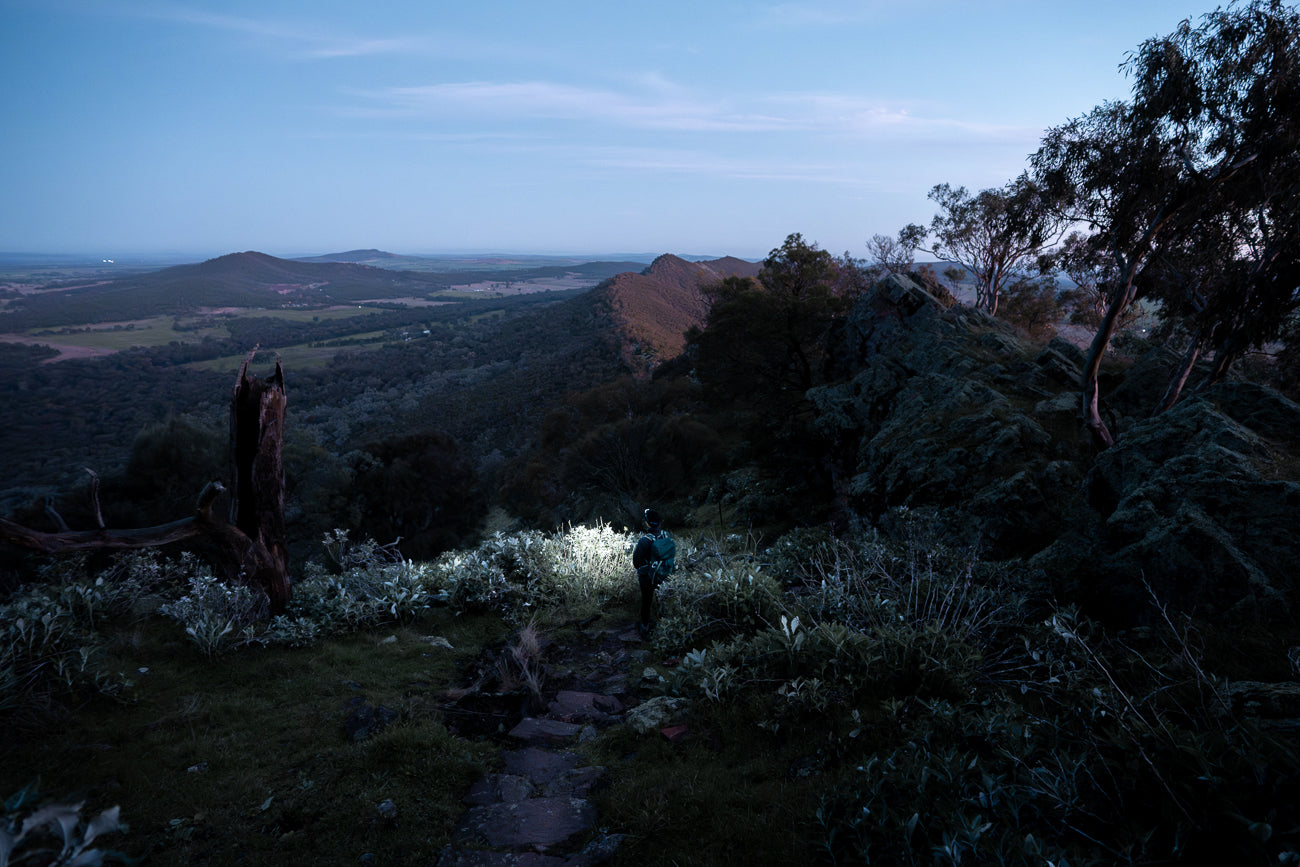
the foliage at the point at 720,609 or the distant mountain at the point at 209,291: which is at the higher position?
the distant mountain at the point at 209,291

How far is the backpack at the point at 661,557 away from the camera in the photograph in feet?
23.7

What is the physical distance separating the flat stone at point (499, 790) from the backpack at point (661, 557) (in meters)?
3.27

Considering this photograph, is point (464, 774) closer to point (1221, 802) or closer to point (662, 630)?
point (662, 630)

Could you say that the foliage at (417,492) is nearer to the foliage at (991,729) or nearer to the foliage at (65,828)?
the foliage at (991,729)

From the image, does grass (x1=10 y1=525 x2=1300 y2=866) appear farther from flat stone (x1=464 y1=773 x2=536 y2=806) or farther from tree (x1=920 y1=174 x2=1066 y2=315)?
tree (x1=920 y1=174 x2=1066 y2=315)

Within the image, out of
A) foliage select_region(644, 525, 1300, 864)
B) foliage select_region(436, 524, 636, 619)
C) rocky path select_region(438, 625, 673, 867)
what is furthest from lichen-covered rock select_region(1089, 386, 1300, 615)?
foliage select_region(436, 524, 636, 619)

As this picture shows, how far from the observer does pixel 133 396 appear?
4547cm

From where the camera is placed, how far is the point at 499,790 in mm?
4027

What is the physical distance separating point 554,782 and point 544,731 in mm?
843

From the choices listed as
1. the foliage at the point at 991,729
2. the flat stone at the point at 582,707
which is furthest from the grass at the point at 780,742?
the flat stone at the point at 582,707

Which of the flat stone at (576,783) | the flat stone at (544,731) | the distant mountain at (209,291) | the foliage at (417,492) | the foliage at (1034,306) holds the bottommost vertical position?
the foliage at (417,492)

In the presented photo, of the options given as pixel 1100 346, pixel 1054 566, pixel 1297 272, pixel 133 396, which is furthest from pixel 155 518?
pixel 133 396

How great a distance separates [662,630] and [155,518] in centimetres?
2110

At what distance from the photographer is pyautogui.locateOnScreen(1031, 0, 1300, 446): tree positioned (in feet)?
28.2
